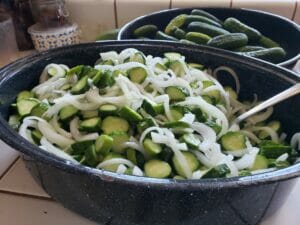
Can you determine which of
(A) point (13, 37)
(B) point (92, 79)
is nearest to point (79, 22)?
(A) point (13, 37)

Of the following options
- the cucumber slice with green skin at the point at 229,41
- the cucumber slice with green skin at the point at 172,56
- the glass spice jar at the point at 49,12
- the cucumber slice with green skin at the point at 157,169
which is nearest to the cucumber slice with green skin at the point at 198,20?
the cucumber slice with green skin at the point at 229,41

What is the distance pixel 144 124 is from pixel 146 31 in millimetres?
512

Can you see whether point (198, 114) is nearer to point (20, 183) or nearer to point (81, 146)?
point (81, 146)

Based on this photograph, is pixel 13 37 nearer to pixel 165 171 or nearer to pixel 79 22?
pixel 79 22

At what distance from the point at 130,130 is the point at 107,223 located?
0.51ft

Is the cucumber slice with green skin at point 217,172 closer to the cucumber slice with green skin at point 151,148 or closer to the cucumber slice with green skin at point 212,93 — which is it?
the cucumber slice with green skin at point 151,148

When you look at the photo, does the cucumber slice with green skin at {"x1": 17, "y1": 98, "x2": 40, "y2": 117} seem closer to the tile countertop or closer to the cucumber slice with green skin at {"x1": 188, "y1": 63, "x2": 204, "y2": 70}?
the tile countertop

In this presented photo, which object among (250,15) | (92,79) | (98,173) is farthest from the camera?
(250,15)

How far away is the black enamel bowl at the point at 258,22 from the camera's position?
1.04 m

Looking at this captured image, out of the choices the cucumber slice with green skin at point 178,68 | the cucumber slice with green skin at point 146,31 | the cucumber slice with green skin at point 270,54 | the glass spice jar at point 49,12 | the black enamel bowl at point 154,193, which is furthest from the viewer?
the glass spice jar at point 49,12

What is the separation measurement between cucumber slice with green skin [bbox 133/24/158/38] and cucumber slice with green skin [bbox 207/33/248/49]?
19 cm

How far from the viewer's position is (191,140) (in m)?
0.58

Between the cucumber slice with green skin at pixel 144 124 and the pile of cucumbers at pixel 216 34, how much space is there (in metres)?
0.39

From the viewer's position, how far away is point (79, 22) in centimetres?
135
